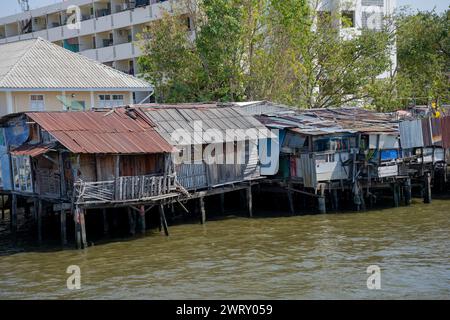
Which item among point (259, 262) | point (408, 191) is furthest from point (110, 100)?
point (259, 262)

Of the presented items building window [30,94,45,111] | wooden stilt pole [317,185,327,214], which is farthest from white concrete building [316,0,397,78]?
building window [30,94,45,111]

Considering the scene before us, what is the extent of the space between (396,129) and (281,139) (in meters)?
5.01

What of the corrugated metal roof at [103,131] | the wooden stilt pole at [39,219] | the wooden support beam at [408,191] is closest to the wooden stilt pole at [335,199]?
the wooden support beam at [408,191]

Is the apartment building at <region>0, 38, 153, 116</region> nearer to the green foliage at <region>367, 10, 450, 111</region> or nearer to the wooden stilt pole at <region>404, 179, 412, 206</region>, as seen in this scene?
the wooden stilt pole at <region>404, 179, 412, 206</region>

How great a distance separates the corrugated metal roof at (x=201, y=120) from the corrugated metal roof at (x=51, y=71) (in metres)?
7.23

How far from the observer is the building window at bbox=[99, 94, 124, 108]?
1309 inches

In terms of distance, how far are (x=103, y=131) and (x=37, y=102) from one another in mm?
9648

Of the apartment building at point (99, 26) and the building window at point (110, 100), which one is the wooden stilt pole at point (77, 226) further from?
the apartment building at point (99, 26)

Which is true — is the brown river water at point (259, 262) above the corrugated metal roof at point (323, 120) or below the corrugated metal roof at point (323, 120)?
below

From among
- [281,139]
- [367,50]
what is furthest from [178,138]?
[367,50]

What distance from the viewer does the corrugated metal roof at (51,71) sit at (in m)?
30.5

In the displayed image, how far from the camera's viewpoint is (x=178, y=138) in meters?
24.6

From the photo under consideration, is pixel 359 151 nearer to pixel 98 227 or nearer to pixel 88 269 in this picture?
pixel 98 227

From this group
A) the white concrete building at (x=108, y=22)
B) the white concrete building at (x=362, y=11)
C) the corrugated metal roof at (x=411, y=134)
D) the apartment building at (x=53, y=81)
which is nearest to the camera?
the corrugated metal roof at (x=411, y=134)
